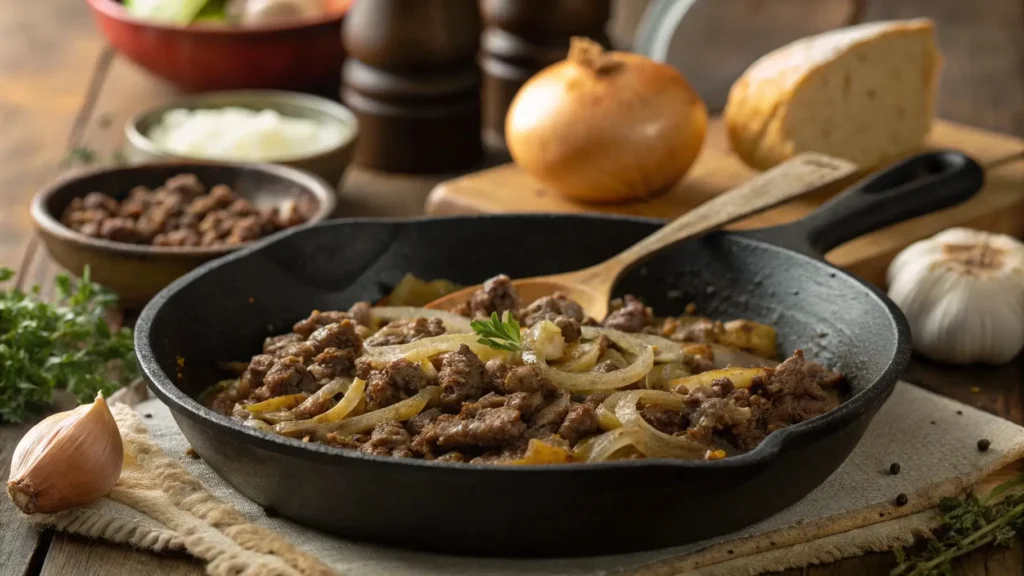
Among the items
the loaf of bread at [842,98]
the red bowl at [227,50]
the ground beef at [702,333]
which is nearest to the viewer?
the ground beef at [702,333]

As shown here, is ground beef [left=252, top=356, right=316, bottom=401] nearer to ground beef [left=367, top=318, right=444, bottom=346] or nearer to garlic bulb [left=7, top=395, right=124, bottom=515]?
ground beef [left=367, top=318, right=444, bottom=346]

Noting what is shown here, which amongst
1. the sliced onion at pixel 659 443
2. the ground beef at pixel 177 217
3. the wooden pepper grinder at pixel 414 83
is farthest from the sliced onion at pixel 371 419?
the wooden pepper grinder at pixel 414 83

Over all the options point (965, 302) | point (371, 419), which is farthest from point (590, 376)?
point (965, 302)

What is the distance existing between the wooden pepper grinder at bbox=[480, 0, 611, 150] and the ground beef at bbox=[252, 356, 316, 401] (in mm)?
2810

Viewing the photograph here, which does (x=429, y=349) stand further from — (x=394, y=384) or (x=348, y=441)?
(x=348, y=441)

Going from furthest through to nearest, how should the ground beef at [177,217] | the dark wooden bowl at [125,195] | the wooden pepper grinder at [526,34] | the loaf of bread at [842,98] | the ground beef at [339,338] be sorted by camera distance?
the wooden pepper grinder at [526,34] < the loaf of bread at [842,98] < the ground beef at [177,217] < the dark wooden bowl at [125,195] < the ground beef at [339,338]

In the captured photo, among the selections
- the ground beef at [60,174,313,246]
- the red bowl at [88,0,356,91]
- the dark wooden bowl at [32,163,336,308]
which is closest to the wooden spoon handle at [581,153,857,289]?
the dark wooden bowl at [32,163,336,308]

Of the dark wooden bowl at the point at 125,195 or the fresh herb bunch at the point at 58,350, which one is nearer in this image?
the fresh herb bunch at the point at 58,350

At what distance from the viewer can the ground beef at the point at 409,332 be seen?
10.3 ft

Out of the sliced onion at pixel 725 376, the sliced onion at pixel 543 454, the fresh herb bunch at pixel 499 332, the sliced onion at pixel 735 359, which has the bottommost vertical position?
the sliced onion at pixel 735 359

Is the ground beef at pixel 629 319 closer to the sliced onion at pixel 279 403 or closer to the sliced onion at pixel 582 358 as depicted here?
the sliced onion at pixel 582 358

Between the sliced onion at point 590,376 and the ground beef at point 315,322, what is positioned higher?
the sliced onion at point 590,376

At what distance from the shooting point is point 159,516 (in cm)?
277

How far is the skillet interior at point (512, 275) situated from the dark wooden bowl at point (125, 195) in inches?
20.6
